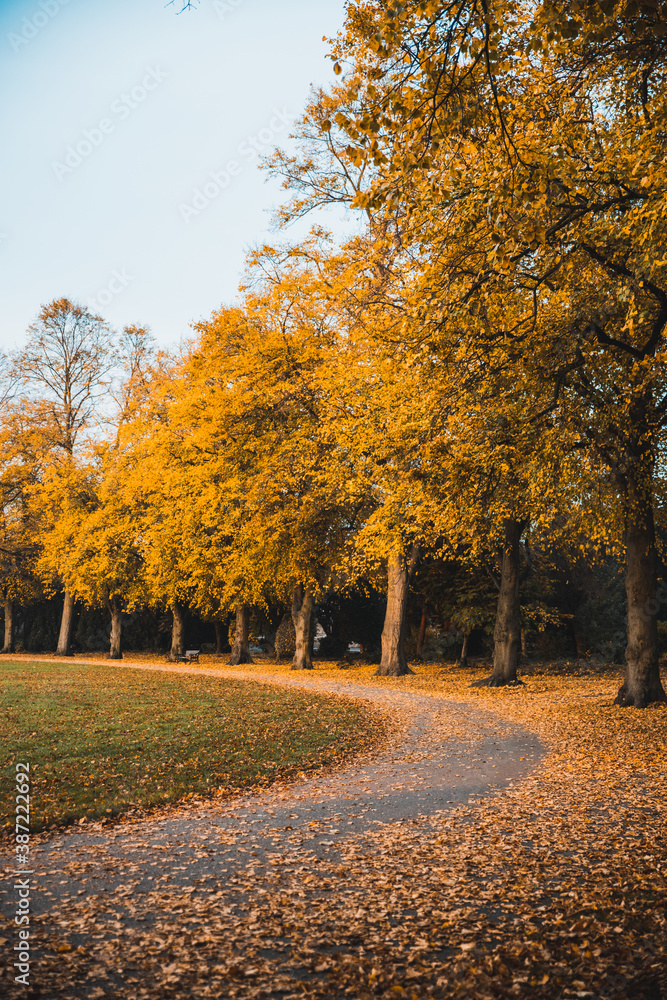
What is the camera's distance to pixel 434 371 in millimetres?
10438

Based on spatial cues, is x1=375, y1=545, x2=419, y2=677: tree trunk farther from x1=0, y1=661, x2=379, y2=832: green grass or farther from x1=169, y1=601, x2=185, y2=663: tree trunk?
x1=169, y1=601, x2=185, y2=663: tree trunk

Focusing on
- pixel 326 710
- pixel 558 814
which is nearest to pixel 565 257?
pixel 558 814

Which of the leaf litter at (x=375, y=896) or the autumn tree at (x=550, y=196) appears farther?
the autumn tree at (x=550, y=196)

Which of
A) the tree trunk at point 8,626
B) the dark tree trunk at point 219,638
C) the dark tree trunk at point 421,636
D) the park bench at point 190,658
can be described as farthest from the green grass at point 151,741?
the tree trunk at point 8,626

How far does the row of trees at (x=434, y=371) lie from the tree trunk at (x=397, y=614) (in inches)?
4.7

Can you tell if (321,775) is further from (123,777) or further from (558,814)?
(558,814)

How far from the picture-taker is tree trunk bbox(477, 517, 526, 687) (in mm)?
18406

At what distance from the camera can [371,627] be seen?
110ft

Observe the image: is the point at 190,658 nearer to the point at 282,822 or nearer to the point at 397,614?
the point at 397,614

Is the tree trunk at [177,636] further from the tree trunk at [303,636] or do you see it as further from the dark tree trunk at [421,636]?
the dark tree trunk at [421,636]

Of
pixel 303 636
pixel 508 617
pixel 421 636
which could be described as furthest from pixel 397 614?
pixel 421 636

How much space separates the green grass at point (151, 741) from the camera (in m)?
7.16

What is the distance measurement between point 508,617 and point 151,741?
1164 centimetres

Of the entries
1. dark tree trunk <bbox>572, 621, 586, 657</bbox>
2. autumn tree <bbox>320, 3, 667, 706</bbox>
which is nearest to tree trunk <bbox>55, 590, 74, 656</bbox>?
dark tree trunk <bbox>572, 621, 586, 657</bbox>
